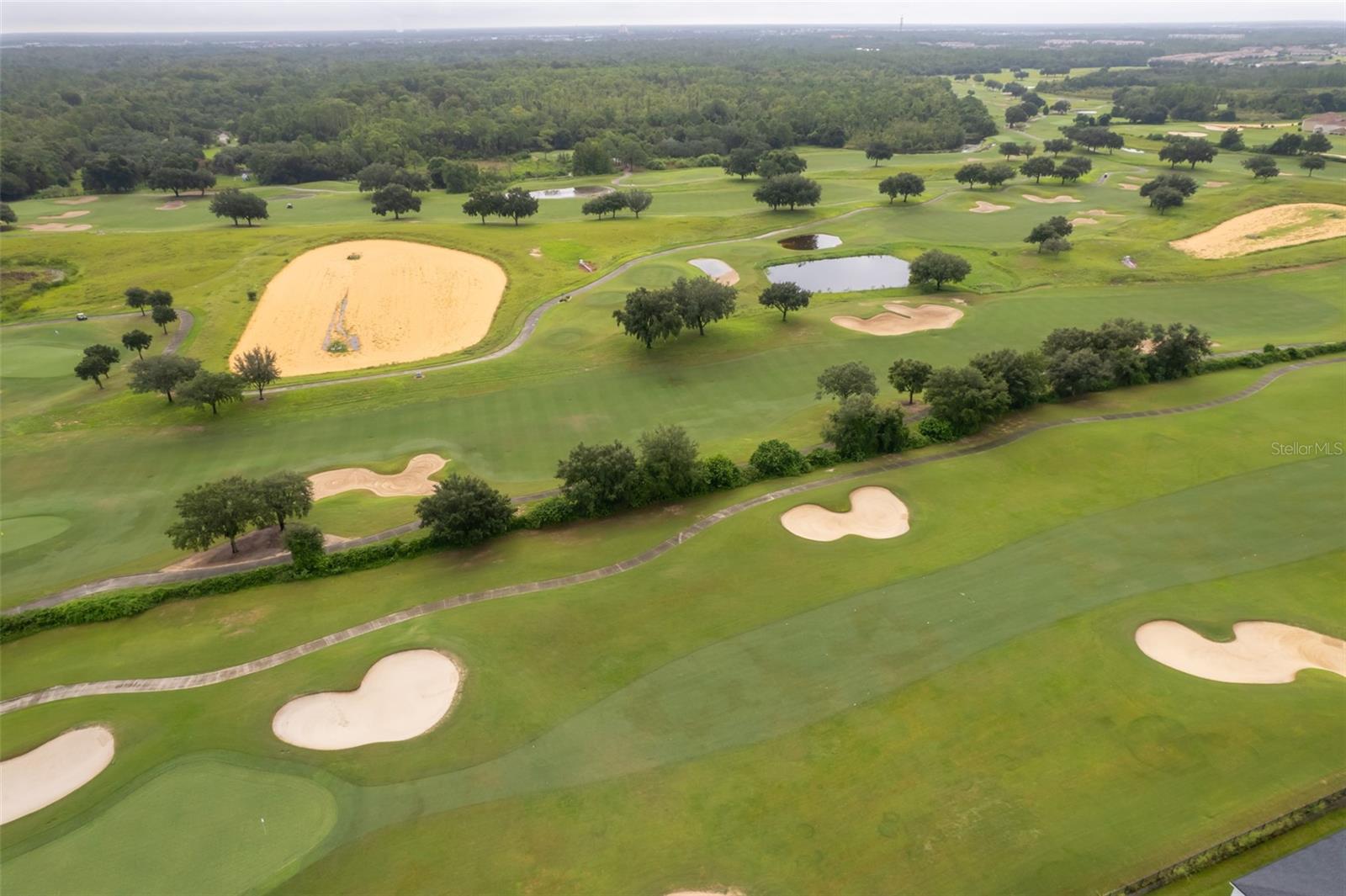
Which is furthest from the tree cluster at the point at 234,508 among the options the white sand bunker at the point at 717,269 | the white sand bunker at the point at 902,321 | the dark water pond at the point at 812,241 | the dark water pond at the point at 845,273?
the dark water pond at the point at 812,241

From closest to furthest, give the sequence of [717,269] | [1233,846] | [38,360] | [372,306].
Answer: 1. [1233,846]
2. [38,360]
3. [372,306]
4. [717,269]

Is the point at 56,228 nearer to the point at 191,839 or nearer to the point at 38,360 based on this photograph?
the point at 38,360

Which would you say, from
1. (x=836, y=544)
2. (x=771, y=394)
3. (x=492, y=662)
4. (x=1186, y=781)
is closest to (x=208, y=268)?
(x=771, y=394)

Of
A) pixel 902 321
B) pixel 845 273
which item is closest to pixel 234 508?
pixel 902 321

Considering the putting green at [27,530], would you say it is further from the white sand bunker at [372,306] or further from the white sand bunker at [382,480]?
the white sand bunker at [372,306]

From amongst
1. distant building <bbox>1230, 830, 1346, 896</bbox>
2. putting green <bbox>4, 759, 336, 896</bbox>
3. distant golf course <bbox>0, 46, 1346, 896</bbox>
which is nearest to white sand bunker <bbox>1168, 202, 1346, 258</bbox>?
distant golf course <bbox>0, 46, 1346, 896</bbox>

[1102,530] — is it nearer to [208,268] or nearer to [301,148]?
[208,268]

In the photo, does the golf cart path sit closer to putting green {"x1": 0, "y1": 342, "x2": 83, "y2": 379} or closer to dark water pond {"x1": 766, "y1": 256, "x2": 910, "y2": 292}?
putting green {"x1": 0, "y1": 342, "x2": 83, "y2": 379}
